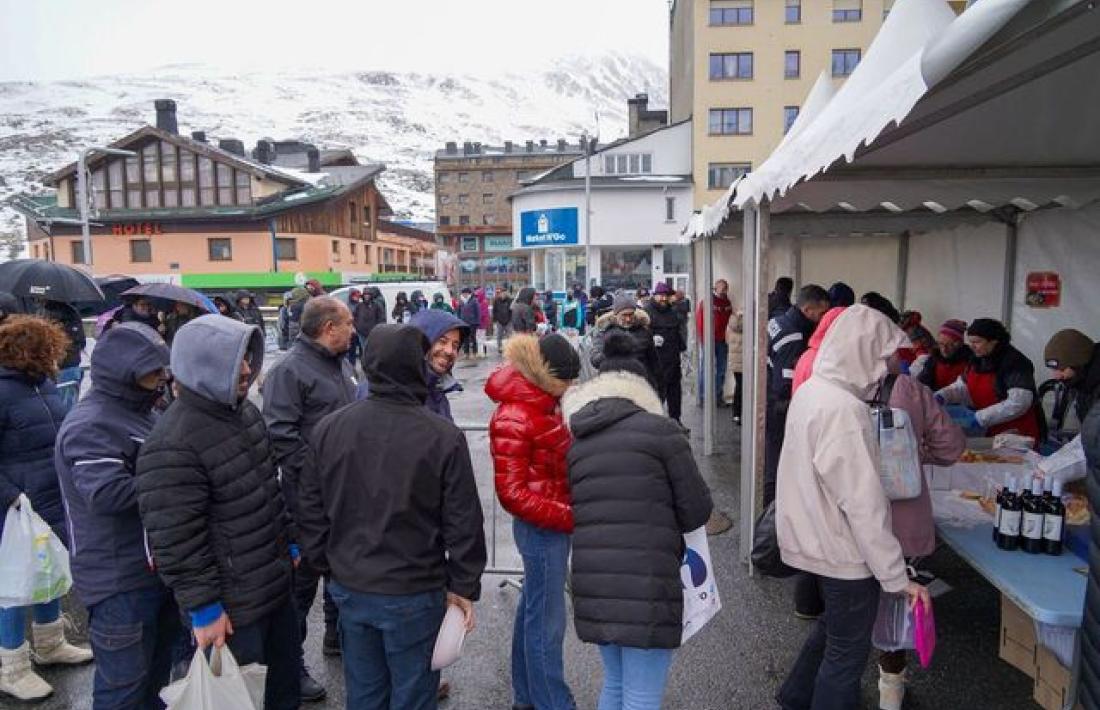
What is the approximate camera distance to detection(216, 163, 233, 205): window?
121ft

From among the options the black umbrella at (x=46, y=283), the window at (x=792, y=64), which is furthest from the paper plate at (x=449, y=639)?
the window at (x=792, y=64)

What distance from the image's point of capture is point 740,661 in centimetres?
394

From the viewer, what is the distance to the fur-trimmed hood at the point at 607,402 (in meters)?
2.55

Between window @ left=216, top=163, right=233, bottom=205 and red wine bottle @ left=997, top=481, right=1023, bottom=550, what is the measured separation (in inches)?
1543

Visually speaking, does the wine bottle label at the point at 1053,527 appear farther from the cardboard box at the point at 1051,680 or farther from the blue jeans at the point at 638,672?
the blue jeans at the point at 638,672

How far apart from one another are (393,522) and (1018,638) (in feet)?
8.83

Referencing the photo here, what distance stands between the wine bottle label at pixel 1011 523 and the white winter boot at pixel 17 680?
4773mm

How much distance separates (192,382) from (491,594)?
118 inches

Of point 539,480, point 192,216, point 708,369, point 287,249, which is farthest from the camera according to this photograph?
point 287,249

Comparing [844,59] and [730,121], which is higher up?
[844,59]

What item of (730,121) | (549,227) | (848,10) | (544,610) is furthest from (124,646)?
(848,10)

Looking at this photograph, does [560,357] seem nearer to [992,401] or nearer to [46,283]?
[992,401]

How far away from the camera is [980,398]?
5.38 m

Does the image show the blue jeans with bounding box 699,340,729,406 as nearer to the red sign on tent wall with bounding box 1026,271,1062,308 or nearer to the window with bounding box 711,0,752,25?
the red sign on tent wall with bounding box 1026,271,1062,308
